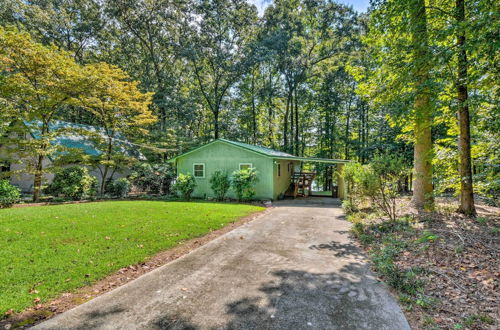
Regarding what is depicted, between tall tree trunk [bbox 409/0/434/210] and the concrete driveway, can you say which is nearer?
the concrete driveway

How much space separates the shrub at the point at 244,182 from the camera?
12219 mm

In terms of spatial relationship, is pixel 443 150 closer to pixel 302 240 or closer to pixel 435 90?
pixel 435 90

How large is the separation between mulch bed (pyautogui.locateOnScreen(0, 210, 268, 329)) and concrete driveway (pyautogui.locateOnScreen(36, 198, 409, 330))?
0.18 metres

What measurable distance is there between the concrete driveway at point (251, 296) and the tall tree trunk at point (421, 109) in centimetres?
424

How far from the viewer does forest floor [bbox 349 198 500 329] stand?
8.39ft

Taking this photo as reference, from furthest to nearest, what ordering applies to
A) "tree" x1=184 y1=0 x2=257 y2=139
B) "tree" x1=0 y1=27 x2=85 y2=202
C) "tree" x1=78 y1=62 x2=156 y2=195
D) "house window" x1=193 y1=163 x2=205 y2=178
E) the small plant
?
"tree" x1=184 y1=0 x2=257 y2=139 → "house window" x1=193 y1=163 x2=205 y2=178 → "tree" x1=78 y1=62 x2=156 y2=195 → "tree" x1=0 y1=27 x2=85 y2=202 → the small plant

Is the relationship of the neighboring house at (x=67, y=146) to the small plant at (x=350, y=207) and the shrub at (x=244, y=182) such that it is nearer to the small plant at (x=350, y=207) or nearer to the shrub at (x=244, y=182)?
the shrub at (x=244, y=182)

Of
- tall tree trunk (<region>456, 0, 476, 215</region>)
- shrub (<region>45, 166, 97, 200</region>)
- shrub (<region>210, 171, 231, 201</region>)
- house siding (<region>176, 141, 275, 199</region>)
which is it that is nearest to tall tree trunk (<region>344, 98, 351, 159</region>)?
house siding (<region>176, 141, 275, 199</region>)

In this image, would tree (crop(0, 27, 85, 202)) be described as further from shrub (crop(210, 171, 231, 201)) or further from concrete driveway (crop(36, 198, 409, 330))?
concrete driveway (crop(36, 198, 409, 330))

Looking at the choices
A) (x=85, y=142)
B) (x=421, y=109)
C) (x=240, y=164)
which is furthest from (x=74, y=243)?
(x=85, y=142)

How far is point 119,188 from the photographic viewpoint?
14250 mm

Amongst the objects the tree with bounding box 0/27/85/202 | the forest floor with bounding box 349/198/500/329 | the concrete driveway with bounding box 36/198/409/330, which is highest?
the tree with bounding box 0/27/85/202

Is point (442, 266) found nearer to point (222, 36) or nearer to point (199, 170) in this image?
point (199, 170)

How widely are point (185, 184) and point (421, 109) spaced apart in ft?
37.9
